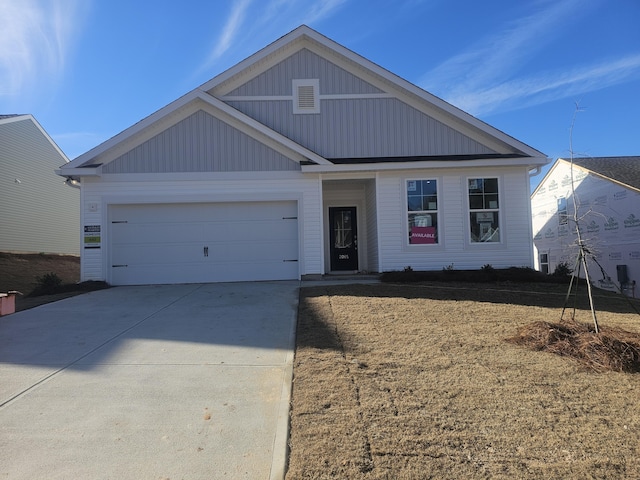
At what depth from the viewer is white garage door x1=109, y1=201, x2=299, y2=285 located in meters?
11.7

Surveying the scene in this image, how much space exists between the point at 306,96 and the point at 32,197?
16153 millimetres

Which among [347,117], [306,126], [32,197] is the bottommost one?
[32,197]

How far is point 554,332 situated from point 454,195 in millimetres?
6847

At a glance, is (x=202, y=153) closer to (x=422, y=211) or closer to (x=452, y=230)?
(x=422, y=211)

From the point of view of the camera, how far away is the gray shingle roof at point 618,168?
17241 mm

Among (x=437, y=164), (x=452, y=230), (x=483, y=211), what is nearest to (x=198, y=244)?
(x=437, y=164)

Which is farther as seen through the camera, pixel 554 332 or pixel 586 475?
pixel 554 332

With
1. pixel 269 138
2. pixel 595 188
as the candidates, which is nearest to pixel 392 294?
pixel 269 138

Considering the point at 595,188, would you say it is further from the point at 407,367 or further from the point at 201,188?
the point at 407,367

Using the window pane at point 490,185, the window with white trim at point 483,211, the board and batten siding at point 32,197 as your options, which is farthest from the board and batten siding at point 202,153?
the board and batten siding at point 32,197

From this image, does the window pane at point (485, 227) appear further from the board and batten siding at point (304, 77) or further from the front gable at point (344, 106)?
the board and batten siding at point (304, 77)

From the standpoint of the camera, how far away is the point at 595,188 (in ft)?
60.2

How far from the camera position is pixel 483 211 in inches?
474

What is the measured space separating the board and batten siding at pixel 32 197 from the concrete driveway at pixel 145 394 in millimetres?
15219
